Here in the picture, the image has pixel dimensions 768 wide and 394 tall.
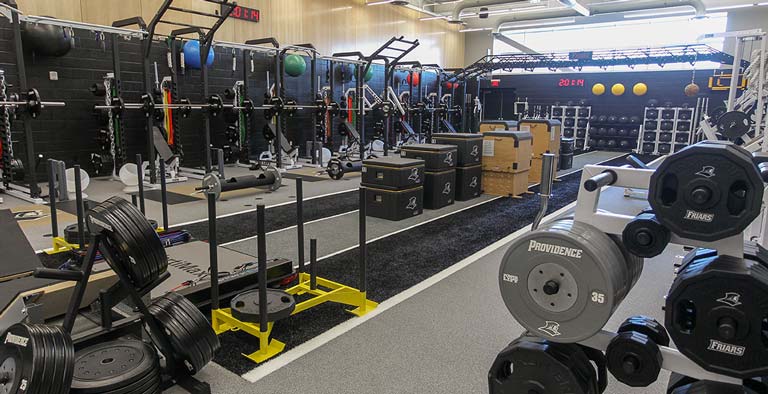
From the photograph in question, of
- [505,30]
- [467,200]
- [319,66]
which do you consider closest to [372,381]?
[467,200]

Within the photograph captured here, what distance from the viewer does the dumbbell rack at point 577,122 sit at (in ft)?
45.6

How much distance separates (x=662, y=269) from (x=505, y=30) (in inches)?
572

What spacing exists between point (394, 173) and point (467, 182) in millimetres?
1578

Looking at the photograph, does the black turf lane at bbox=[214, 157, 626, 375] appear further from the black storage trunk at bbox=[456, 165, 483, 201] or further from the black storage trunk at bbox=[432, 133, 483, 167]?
the black storage trunk at bbox=[432, 133, 483, 167]

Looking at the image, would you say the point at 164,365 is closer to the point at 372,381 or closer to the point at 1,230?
the point at 372,381

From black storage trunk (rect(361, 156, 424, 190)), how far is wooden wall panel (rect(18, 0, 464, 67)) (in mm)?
5824

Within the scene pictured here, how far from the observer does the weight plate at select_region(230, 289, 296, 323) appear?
241cm

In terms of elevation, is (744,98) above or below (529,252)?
above

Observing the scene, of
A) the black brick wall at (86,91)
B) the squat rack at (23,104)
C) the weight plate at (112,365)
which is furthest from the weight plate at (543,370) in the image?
the black brick wall at (86,91)

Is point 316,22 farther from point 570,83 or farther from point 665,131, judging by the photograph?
point 665,131

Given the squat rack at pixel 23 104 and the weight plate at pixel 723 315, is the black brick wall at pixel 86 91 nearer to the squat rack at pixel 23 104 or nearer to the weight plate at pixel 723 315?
the squat rack at pixel 23 104

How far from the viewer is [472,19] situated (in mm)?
17484

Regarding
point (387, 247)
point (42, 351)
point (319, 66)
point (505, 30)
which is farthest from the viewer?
point (505, 30)

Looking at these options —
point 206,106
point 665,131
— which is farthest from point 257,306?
point 665,131
